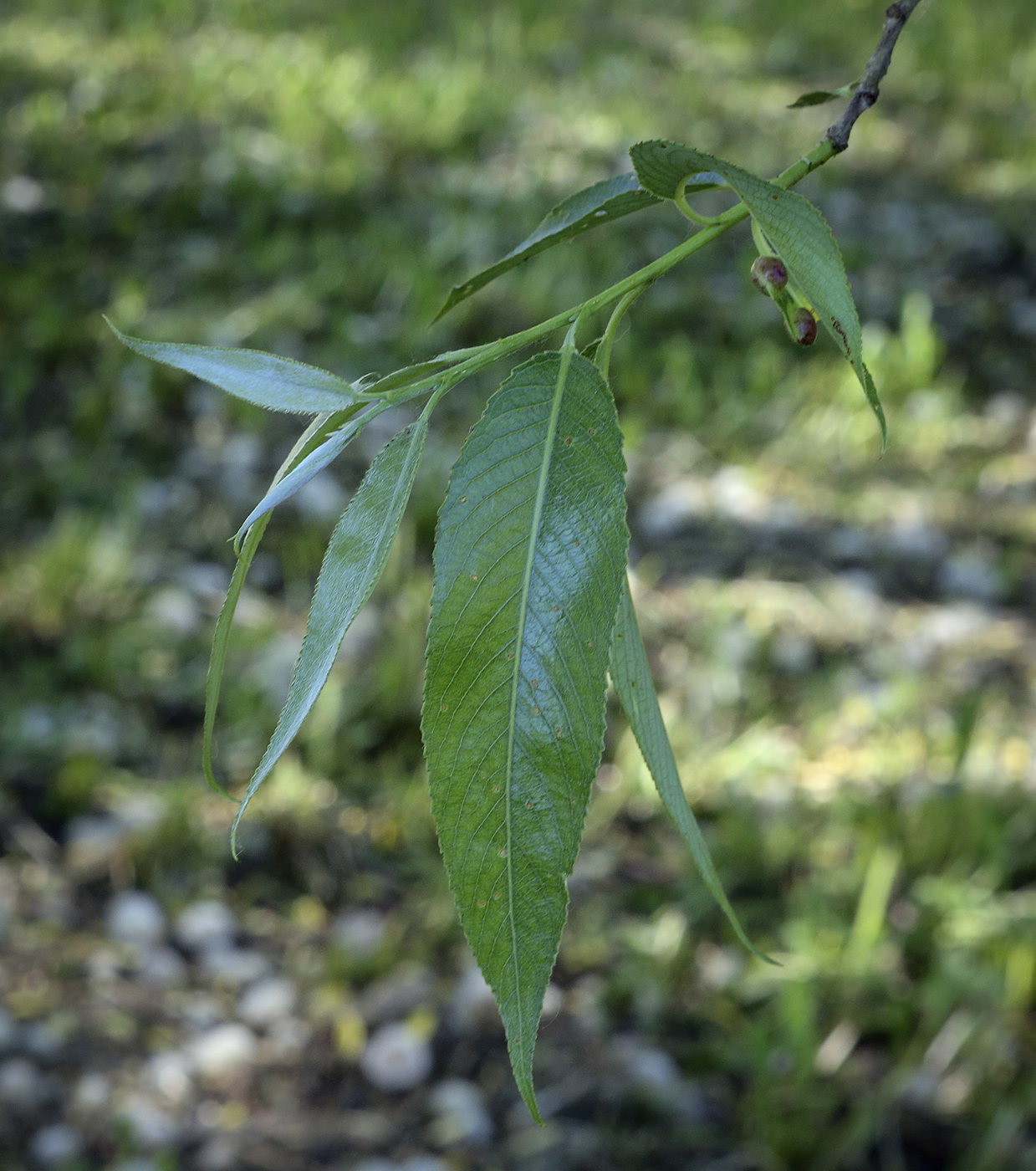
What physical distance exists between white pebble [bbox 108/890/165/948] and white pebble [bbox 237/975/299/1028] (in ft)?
0.44

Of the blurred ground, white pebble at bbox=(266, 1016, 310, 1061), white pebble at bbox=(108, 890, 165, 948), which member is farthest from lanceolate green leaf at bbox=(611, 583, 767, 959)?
white pebble at bbox=(108, 890, 165, 948)

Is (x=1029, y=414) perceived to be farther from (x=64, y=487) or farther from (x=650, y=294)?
(x=64, y=487)

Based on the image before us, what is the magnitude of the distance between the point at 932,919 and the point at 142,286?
177 cm

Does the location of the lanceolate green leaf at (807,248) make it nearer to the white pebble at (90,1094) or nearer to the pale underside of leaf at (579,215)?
the pale underside of leaf at (579,215)

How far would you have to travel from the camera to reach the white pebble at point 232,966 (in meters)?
1.40

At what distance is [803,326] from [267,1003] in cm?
121

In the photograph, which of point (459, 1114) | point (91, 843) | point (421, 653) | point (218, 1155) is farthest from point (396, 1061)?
point (421, 653)

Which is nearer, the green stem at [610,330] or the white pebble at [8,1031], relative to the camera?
the green stem at [610,330]

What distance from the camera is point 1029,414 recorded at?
2.26 metres

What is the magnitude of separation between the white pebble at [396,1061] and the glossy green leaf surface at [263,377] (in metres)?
1.13

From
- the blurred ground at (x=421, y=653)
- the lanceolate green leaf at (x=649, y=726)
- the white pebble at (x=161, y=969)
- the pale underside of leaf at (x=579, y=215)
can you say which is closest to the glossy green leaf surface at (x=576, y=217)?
the pale underside of leaf at (x=579, y=215)

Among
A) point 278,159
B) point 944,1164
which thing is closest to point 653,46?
point 278,159

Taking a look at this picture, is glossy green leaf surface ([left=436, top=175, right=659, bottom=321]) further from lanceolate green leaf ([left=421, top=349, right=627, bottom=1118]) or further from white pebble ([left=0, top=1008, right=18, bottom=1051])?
white pebble ([left=0, top=1008, right=18, bottom=1051])

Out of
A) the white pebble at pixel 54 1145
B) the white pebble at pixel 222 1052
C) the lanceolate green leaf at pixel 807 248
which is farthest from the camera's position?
the white pebble at pixel 222 1052
